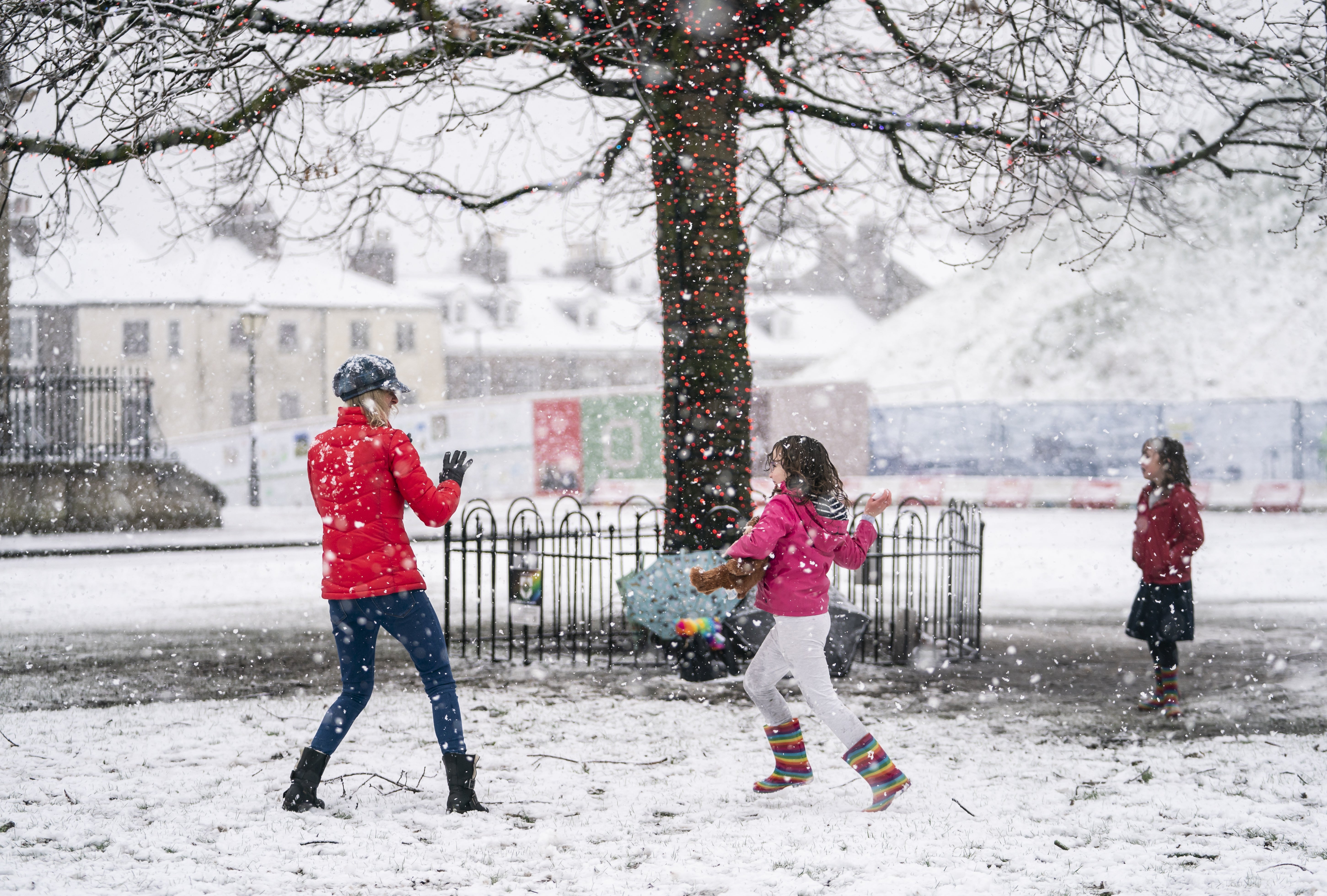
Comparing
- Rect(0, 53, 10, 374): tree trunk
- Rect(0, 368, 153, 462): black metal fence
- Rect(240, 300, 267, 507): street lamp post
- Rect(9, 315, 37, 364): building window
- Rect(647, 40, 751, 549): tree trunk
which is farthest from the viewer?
Rect(9, 315, 37, 364): building window

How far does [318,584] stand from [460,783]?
995 cm

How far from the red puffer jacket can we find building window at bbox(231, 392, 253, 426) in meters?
46.6

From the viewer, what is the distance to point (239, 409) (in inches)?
1907

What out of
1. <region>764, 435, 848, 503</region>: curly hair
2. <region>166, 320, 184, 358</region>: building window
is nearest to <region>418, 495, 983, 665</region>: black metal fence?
<region>764, 435, 848, 503</region>: curly hair

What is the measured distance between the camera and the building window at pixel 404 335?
164 feet

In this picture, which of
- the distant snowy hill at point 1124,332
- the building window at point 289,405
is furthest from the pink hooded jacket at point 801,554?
the building window at point 289,405

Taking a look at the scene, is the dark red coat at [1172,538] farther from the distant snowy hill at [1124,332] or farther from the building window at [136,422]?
the distant snowy hill at [1124,332]

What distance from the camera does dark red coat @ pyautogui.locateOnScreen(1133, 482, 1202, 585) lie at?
6.72 metres

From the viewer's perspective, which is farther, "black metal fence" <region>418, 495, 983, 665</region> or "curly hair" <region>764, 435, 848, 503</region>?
"black metal fence" <region>418, 495, 983, 665</region>

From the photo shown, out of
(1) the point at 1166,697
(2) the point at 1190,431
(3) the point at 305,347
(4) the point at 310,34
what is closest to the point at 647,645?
(1) the point at 1166,697

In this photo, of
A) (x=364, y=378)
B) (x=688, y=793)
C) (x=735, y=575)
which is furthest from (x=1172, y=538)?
(x=364, y=378)

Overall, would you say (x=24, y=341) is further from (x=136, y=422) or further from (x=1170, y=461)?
(x=1170, y=461)

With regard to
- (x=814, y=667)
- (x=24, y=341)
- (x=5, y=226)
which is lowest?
(x=814, y=667)

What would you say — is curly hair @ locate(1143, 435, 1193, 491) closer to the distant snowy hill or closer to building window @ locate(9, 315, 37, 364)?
the distant snowy hill
